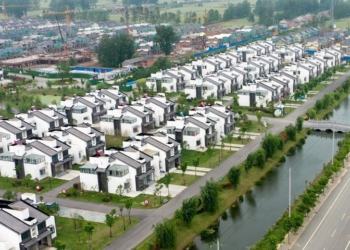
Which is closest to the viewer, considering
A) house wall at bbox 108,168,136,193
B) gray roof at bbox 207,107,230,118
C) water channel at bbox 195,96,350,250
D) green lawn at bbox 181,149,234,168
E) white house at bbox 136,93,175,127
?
water channel at bbox 195,96,350,250

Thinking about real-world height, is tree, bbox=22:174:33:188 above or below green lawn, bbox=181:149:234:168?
above

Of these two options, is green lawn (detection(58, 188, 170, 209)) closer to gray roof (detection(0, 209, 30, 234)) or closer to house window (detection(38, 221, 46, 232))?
house window (detection(38, 221, 46, 232))

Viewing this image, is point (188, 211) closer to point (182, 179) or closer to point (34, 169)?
point (182, 179)

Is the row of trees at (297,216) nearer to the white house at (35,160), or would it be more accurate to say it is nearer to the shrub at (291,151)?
the shrub at (291,151)

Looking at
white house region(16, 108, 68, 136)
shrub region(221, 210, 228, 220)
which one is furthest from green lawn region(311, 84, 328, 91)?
shrub region(221, 210, 228, 220)

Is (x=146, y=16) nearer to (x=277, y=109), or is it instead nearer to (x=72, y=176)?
(x=277, y=109)
